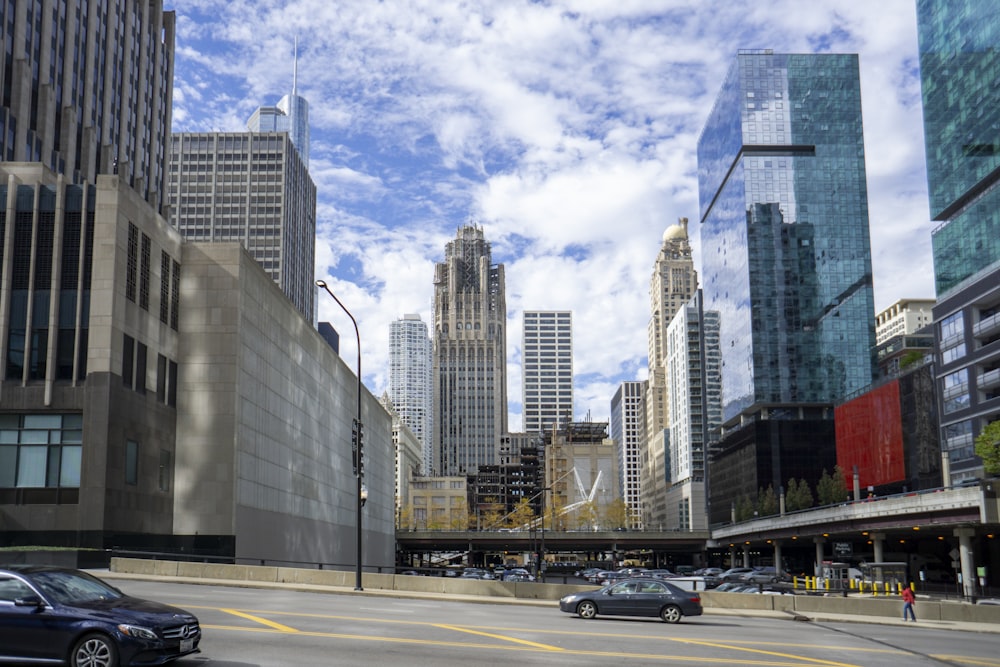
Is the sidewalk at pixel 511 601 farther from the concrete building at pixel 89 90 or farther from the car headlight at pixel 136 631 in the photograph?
the concrete building at pixel 89 90

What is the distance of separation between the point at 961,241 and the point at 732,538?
51.4 metres

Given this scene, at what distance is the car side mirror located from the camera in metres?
14.7

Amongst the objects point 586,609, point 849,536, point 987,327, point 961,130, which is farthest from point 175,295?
point 961,130

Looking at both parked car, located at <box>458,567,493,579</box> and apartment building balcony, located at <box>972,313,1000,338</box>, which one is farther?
apartment building balcony, located at <box>972,313,1000,338</box>

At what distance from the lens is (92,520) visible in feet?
157

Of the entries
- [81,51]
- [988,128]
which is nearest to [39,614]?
[81,51]

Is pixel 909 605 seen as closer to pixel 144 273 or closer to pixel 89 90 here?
pixel 144 273

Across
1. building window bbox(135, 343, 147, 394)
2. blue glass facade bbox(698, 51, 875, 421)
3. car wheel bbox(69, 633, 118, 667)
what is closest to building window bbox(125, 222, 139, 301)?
building window bbox(135, 343, 147, 394)

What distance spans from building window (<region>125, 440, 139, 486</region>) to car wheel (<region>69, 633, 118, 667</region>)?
3880 cm

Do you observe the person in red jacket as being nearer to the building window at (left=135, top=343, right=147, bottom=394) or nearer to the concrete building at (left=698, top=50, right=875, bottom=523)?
the building window at (left=135, top=343, right=147, bottom=394)

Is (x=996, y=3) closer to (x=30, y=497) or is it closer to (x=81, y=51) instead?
(x=81, y=51)

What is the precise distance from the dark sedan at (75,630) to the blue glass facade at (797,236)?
538 ft

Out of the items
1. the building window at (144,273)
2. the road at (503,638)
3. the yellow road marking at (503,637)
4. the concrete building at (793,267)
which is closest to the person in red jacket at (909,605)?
the road at (503,638)

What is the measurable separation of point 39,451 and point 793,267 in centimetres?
14666
